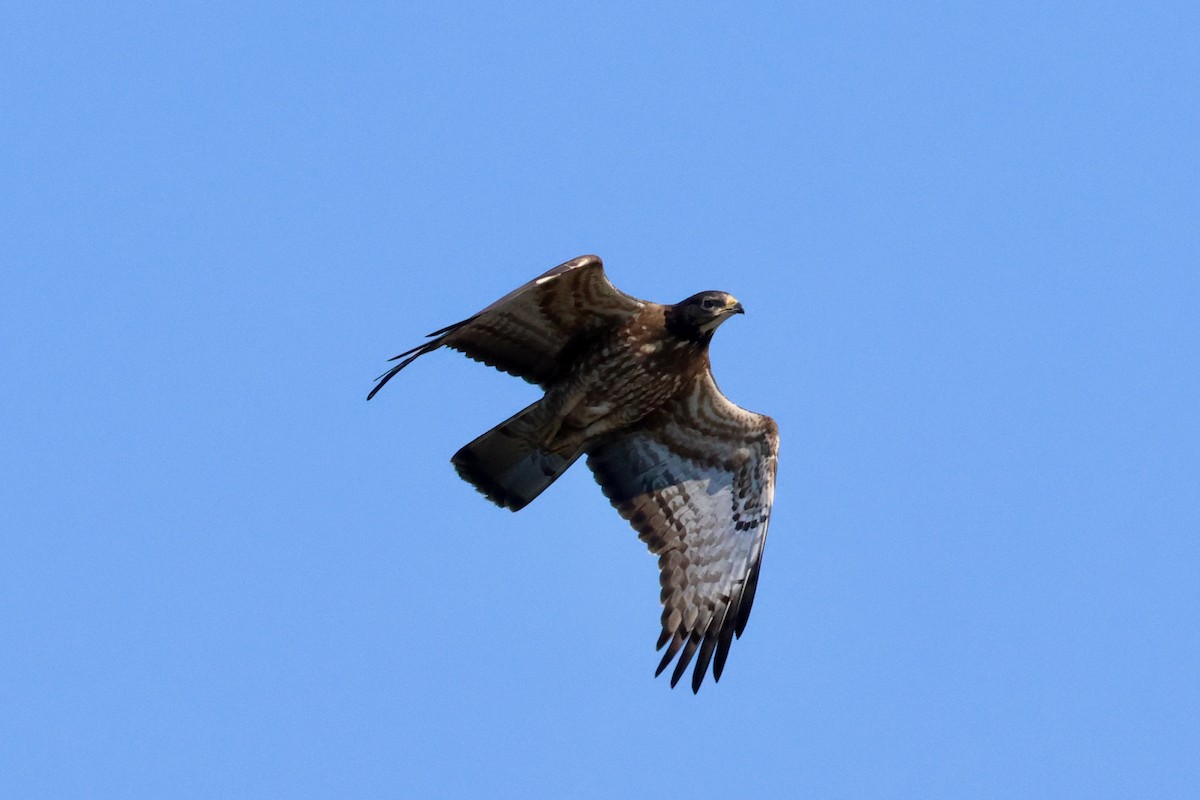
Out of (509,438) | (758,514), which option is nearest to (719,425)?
(758,514)

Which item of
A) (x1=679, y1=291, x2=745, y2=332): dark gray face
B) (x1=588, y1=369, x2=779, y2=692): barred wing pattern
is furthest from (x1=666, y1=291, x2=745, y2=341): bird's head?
(x1=588, y1=369, x2=779, y2=692): barred wing pattern

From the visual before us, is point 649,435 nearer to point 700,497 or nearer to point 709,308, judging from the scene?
point 700,497

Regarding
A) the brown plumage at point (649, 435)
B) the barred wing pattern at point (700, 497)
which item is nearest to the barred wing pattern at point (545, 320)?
the brown plumage at point (649, 435)

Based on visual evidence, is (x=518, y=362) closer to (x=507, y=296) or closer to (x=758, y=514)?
(x=507, y=296)

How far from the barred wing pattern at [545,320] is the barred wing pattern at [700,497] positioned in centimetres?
109

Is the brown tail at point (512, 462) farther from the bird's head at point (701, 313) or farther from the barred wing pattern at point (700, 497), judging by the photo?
the bird's head at point (701, 313)

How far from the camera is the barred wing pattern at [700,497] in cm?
1270

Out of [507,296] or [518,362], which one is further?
[518,362]

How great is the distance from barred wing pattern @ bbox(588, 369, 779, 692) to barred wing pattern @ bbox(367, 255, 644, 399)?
1.09m

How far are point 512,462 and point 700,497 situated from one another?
1670 millimetres

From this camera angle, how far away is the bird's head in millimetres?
11914

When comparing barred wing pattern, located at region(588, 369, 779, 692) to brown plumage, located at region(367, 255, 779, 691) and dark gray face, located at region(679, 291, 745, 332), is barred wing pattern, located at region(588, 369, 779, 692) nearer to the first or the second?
brown plumage, located at region(367, 255, 779, 691)

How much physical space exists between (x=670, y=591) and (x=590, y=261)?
9.53ft

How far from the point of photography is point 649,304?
12.1 metres
